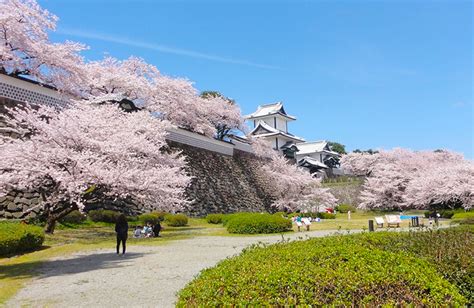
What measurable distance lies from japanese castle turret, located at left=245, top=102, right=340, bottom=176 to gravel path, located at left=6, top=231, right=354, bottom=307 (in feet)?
135

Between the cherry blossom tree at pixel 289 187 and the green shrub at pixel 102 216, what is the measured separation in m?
21.0

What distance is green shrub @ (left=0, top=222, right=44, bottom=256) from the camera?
12.8 metres

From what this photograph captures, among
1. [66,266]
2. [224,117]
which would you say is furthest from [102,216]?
[224,117]

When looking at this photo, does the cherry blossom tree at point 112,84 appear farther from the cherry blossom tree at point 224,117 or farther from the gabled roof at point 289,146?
the gabled roof at point 289,146

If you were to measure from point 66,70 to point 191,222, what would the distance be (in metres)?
13.0

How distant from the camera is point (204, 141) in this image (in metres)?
34.8

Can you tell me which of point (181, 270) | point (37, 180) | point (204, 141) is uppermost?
point (204, 141)

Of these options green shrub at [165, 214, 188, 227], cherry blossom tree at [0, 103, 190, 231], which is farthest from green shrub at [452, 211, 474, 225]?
green shrub at [165, 214, 188, 227]

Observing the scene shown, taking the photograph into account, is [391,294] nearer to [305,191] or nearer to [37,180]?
[37,180]

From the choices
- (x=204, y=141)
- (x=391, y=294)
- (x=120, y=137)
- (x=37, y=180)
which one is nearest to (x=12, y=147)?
(x=37, y=180)

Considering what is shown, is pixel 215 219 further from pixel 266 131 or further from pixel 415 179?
pixel 266 131

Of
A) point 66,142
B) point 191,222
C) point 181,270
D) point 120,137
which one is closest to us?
point 181,270

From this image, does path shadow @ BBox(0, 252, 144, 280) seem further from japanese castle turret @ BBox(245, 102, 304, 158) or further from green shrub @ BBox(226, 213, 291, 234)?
japanese castle turret @ BBox(245, 102, 304, 158)

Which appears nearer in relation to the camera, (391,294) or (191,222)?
(391,294)
